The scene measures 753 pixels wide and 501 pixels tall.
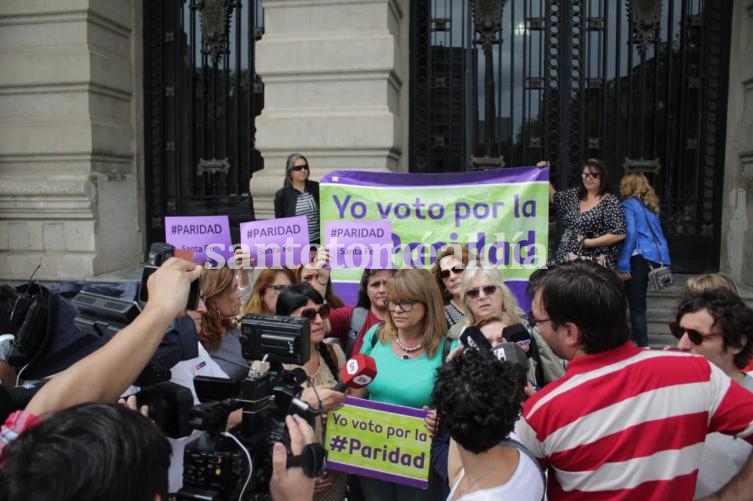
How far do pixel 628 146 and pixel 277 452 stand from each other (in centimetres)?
719

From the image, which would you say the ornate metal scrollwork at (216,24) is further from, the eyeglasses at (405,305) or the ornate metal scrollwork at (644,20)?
the eyeglasses at (405,305)

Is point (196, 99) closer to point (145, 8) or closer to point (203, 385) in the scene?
point (145, 8)

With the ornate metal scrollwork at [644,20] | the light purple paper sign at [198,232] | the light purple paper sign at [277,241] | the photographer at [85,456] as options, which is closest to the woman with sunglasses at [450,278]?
the light purple paper sign at [277,241]

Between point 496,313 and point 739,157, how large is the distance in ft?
17.4

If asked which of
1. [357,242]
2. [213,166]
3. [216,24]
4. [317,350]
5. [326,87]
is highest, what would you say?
[216,24]

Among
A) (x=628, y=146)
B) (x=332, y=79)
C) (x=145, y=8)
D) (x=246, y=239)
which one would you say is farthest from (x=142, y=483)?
(x=145, y=8)

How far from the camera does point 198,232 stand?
4.95 meters

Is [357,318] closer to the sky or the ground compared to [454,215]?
closer to the ground

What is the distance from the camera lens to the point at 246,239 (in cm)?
491

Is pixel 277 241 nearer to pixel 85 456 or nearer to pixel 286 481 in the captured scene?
pixel 286 481

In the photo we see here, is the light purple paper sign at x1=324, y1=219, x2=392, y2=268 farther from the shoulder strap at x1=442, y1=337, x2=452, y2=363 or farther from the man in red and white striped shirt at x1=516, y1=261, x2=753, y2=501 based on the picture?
the man in red and white striped shirt at x1=516, y1=261, x2=753, y2=501

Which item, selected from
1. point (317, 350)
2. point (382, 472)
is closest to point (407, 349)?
point (317, 350)

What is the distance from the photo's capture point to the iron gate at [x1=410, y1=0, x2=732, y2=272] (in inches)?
303

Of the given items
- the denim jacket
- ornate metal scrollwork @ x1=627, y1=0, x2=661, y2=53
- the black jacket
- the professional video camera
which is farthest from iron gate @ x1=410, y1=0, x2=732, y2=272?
the professional video camera
